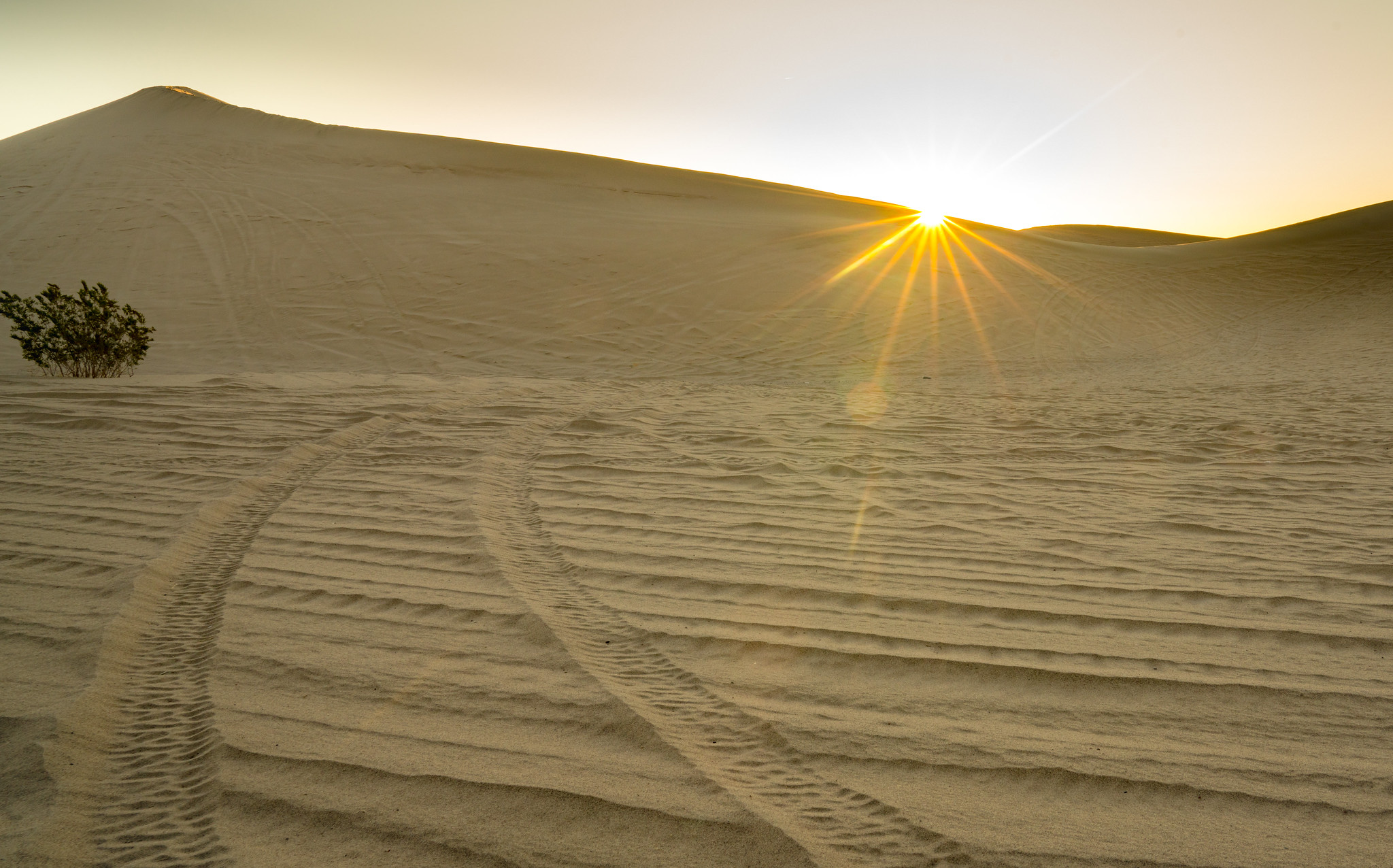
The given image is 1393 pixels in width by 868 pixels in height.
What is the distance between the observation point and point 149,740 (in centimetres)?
229

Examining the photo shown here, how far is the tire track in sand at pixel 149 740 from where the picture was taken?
6.24ft

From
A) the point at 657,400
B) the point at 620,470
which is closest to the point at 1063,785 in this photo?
the point at 620,470

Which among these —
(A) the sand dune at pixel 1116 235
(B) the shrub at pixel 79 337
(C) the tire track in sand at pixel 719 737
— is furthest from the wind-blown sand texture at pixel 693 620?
(A) the sand dune at pixel 1116 235

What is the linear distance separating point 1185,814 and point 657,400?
6478 mm

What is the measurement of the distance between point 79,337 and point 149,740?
323 inches

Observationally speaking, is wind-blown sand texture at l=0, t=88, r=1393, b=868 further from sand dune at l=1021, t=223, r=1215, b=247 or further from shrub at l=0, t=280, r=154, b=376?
sand dune at l=1021, t=223, r=1215, b=247

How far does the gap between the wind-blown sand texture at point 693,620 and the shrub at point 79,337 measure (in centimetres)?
72

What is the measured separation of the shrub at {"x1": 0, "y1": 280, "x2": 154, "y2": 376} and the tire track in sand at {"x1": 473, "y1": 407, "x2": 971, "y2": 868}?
24.2 ft

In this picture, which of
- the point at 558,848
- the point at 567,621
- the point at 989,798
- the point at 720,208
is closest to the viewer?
the point at 558,848

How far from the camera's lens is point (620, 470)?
5.30m

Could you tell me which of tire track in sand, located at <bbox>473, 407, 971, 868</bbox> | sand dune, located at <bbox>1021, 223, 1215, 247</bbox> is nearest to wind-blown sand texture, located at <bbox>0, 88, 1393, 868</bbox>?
tire track in sand, located at <bbox>473, 407, 971, 868</bbox>

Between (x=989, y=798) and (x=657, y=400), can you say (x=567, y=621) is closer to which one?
(x=989, y=798)

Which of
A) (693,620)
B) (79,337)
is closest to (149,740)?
(693,620)

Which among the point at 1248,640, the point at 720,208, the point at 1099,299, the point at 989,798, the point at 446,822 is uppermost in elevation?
the point at 720,208
